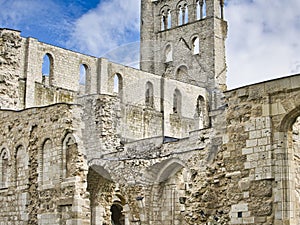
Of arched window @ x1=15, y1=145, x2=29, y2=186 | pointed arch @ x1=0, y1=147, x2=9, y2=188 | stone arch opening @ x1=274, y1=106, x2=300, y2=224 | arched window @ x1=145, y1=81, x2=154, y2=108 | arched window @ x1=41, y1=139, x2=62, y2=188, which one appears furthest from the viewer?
arched window @ x1=145, y1=81, x2=154, y2=108

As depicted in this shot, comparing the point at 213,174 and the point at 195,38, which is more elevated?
the point at 195,38

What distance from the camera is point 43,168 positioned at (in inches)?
794

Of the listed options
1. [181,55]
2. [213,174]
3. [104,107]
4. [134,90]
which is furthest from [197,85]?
[213,174]

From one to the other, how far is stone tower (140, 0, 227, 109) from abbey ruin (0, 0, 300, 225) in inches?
2.8

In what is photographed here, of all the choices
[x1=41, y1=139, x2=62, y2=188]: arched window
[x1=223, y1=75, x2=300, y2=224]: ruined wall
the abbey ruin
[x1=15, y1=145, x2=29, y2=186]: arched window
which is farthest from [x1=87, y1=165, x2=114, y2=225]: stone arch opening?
[x1=223, y1=75, x2=300, y2=224]: ruined wall

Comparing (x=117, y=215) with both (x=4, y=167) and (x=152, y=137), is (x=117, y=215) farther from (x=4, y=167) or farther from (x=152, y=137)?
(x=4, y=167)

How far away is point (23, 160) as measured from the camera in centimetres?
2086

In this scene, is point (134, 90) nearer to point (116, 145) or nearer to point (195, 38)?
point (195, 38)

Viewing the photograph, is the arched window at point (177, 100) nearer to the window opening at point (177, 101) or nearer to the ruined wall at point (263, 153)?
the window opening at point (177, 101)

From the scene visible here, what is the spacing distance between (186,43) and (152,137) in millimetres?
19106

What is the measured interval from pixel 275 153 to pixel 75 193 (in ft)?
22.1

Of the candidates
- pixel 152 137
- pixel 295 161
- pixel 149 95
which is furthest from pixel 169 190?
pixel 149 95

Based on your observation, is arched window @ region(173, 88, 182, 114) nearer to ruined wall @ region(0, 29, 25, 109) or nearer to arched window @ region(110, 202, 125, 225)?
arched window @ region(110, 202, 125, 225)

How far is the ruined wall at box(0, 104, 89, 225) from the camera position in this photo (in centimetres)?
1906
